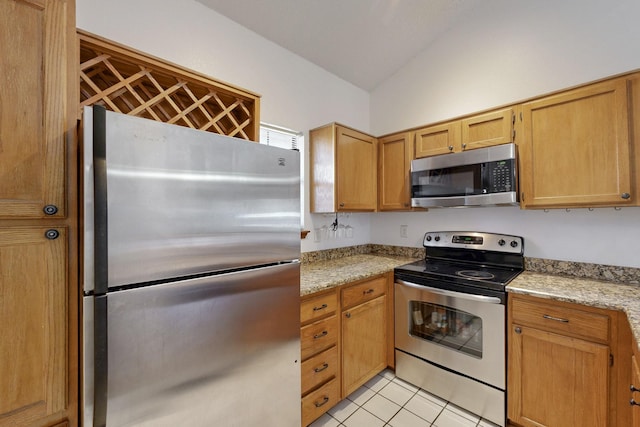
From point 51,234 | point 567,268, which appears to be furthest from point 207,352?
point 567,268

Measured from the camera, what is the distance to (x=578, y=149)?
1.70 metres

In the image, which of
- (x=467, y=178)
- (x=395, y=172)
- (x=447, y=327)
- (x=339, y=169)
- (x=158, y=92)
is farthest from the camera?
(x=395, y=172)

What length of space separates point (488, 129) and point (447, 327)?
1.52 metres

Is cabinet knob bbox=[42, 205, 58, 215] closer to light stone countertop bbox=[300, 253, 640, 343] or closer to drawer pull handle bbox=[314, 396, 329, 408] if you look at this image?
light stone countertop bbox=[300, 253, 640, 343]

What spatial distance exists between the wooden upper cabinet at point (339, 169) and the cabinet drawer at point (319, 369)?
108cm

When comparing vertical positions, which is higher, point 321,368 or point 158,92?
point 158,92

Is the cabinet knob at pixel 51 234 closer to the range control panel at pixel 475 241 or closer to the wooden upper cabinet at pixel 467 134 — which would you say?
the wooden upper cabinet at pixel 467 134

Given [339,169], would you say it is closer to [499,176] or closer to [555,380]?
[499,176]

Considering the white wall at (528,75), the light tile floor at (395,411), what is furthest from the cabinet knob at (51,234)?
the white wall at (528,75)

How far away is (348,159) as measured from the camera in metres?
2.41

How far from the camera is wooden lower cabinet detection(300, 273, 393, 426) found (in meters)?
1.64

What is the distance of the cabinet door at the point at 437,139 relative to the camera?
2.23 meters

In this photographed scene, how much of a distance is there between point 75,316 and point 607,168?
2710 millimetres

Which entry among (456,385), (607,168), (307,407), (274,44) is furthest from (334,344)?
(274,44)
